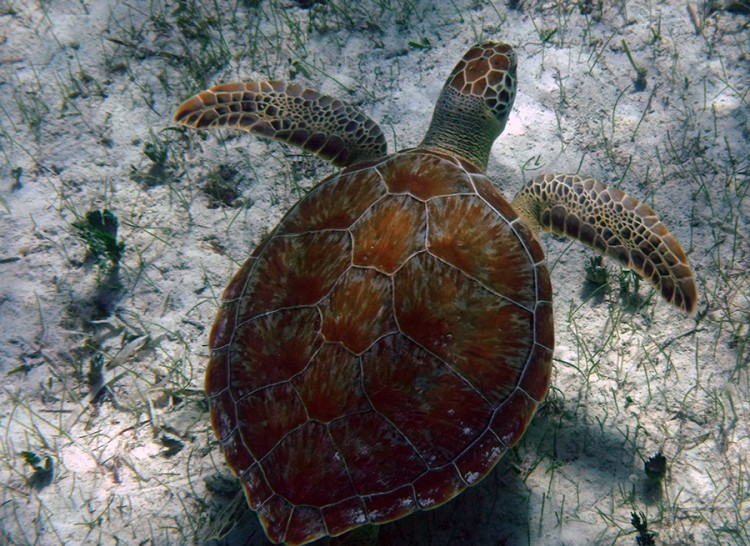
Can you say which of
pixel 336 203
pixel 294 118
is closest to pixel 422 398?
pixel 336 203

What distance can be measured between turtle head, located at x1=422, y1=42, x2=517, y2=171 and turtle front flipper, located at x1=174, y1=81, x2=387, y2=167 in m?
0.43

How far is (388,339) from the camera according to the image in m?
A: 1.89

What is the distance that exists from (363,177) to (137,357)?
69.4 inches

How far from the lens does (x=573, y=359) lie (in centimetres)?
263

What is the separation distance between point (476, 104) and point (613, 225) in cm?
110

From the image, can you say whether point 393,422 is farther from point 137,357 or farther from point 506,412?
point 137,357

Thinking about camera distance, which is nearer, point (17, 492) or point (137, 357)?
point (17, 492)

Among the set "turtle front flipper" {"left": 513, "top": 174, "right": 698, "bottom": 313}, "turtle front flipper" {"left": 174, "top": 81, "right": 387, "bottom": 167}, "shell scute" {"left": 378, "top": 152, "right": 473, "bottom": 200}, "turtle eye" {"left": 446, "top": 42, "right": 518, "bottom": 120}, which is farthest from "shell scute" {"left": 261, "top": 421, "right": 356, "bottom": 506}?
"turtle eye" {"left": 446, "top": 42, "right": 518, "bottom": 120}

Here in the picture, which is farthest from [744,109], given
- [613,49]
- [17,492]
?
[17,492]

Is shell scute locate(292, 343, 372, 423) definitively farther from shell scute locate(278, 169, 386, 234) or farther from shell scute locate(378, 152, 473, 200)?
shell scute locate(378, 152, 473, 200)

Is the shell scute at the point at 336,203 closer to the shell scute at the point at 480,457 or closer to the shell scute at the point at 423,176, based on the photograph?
the shell scute at the point at 423,176

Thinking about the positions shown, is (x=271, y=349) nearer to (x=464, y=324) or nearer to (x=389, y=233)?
(x=389, y=233)

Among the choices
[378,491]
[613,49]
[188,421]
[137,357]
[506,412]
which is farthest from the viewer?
[613,49]

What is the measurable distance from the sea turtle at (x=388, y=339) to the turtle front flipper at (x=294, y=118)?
1.95 feet
